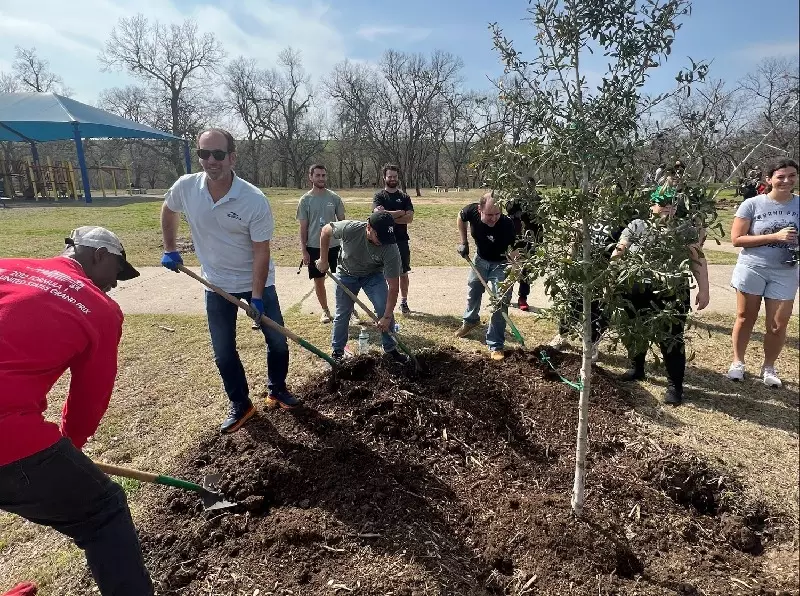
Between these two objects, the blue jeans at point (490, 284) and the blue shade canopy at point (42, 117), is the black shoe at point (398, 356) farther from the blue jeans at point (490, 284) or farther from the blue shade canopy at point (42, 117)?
the blue shade canopy at point (42, 117)

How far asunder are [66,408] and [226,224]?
158 centimetres

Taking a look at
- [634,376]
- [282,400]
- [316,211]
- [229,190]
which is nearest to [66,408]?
[229,190]

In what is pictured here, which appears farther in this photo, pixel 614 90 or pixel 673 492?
pixel 673 492

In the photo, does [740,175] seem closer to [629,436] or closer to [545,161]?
[545,161]

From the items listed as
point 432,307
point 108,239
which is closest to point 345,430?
point 108,239

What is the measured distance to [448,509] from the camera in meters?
Result: 2.66

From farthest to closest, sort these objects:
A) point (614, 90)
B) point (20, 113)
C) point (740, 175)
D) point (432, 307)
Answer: point (432, 307) → point (20, 113) → point (614, 90) → point (740, 175)

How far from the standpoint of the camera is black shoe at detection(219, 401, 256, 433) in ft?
11.2

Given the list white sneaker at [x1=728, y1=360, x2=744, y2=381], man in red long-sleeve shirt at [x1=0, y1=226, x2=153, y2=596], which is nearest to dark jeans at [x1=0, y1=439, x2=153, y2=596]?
man in red long-sleeve shirt at [x1=0, y1=226, x2=153, y2=596]

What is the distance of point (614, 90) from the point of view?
6.59 ft

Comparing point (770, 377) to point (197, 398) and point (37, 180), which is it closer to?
point (197, 398)

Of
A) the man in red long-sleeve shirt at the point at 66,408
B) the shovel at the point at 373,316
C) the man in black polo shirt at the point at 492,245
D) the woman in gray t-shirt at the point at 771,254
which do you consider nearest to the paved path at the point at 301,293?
the man in black polo shirt at the point at 492,245

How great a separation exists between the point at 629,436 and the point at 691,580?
3.89 feet

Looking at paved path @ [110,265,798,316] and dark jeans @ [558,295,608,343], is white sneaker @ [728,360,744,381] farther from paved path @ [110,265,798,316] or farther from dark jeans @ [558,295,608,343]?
dark jeans @ [558,295,608,343]
